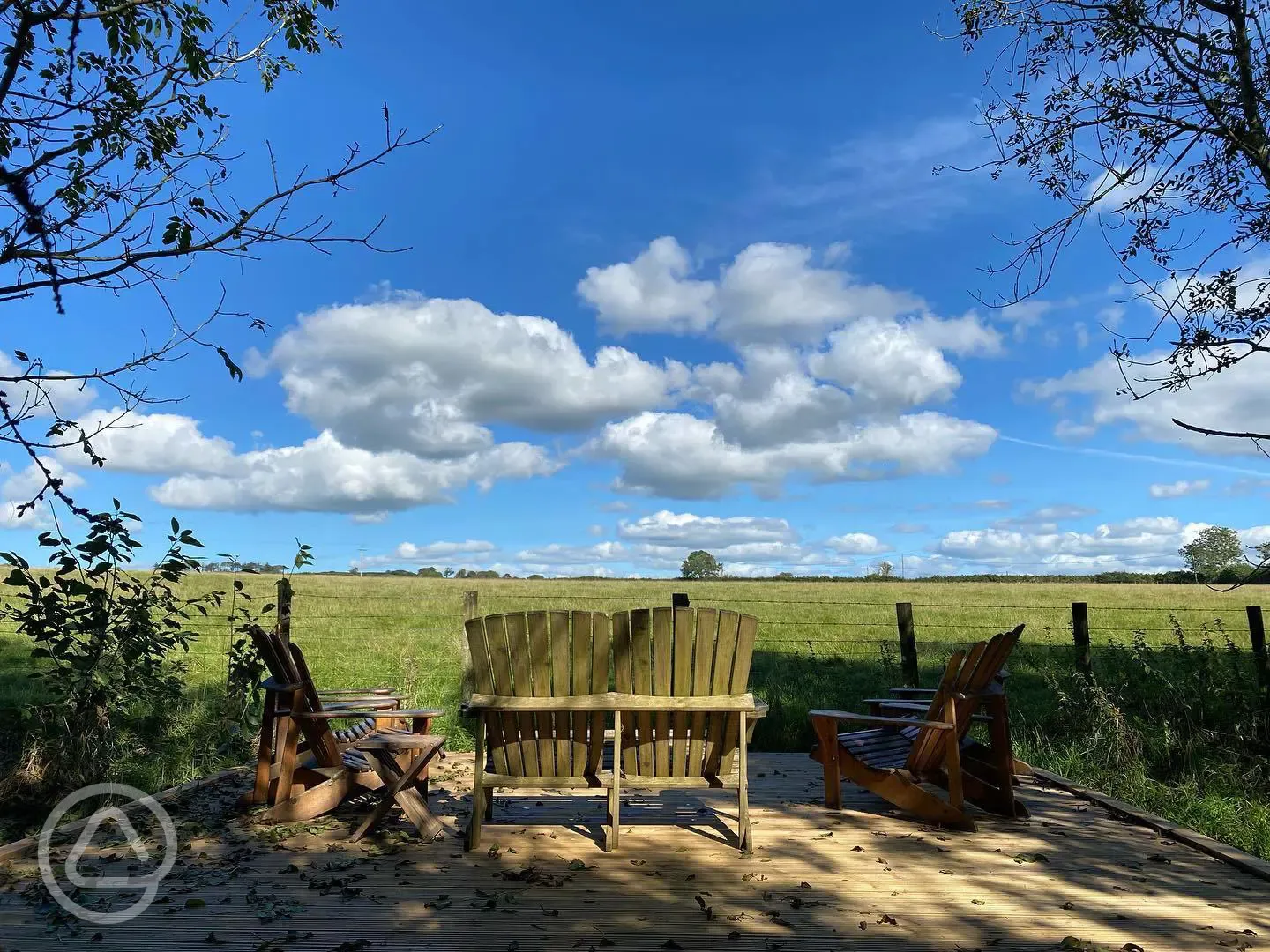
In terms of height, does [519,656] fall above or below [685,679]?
above

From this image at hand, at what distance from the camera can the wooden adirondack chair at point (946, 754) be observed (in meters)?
4.55

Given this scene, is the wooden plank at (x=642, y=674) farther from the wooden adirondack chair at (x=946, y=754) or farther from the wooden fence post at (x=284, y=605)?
the wooden fence post at (x=284, y=605)

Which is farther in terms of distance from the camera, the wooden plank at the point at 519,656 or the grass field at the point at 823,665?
the grass field at the point at 823,665

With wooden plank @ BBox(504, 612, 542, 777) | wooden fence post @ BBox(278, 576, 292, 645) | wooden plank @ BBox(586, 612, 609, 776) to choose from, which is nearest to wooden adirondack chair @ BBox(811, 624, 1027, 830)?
wooden plank @ BBox(586, 612, 609, 776)

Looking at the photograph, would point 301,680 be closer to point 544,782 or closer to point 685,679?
point 544,782

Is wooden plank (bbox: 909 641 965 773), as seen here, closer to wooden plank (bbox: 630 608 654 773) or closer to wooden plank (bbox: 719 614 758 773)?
wooden plank (bbox: 719 614 758 773)

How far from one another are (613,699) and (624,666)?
0.55 ft

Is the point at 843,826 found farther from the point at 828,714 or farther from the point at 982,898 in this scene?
the point at 982,898

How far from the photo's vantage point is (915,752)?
188 inches

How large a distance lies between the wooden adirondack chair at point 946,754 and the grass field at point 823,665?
4.72ft

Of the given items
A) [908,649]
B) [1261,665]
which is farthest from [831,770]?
[1261,665]

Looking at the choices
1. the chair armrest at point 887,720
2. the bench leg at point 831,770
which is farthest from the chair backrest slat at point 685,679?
the bench leg at point 831,770

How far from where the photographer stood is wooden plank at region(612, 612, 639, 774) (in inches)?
165

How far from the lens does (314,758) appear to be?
4859 mm
